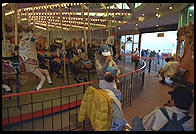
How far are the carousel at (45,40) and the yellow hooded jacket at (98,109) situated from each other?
57 centimetres

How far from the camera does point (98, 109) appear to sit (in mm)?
1021

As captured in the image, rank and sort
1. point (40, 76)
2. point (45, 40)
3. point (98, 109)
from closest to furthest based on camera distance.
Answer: point (98, 109)
point (40, 76)
point (45, 40)

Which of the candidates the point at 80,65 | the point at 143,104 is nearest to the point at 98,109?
the point at 143,104

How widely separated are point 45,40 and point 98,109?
8.95 ft

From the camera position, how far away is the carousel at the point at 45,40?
4.96 feet

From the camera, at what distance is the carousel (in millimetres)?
1511

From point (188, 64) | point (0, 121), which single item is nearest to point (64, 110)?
point (0, 121)

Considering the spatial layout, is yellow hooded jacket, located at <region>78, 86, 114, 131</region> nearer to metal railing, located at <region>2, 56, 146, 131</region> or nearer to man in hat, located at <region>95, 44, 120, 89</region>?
metal railing, located at <region>2, 56, 146, 131</region>

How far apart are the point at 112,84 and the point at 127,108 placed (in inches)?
47.0

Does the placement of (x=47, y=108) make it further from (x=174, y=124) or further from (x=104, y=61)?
(x=174, y=124)

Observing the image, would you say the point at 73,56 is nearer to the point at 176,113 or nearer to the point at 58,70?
the point at 58,70

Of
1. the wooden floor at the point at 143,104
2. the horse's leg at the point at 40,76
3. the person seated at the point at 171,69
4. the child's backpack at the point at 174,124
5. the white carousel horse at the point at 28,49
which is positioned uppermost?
the white carousel horse at the point at 28,49

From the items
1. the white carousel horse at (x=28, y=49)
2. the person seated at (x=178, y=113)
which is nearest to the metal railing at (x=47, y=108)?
the white carousel horse at (x=28, y=49)

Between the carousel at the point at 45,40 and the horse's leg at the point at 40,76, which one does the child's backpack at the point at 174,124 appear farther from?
the horse's leg at the point at 40,76
